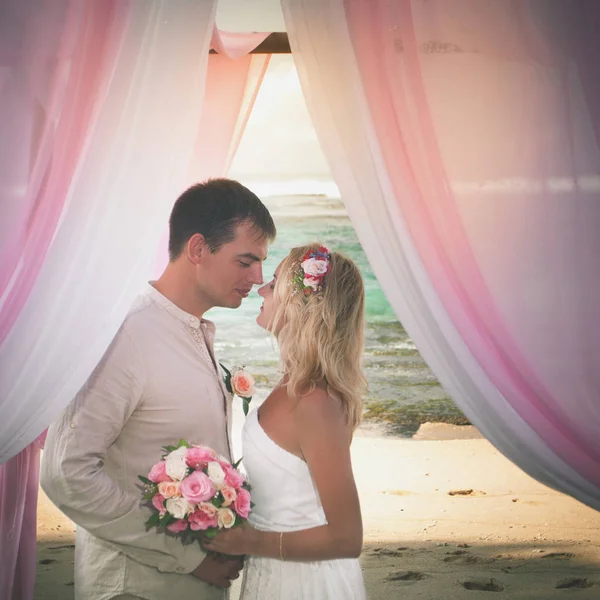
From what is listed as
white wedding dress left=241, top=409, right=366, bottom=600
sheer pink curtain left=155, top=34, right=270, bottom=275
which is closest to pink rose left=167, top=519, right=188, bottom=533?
white wedding dress left=241, top=409, right=366, bottom=600

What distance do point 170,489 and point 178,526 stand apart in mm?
99

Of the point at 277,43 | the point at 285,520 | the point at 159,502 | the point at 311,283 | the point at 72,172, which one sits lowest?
the point at 285,520

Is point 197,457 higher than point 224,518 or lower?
higher

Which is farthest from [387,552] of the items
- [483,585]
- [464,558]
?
[483,585]

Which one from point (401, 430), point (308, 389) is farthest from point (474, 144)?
point (401, 430)

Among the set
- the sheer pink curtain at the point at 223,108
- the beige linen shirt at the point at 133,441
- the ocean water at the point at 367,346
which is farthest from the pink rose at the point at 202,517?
the ocean water at the point at 367,346

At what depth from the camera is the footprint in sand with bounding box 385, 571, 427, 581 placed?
4.25 meters

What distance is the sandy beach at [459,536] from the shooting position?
413 cm

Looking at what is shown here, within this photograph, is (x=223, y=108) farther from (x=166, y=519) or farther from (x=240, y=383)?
(x=166, y=519)

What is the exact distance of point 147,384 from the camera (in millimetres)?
2129

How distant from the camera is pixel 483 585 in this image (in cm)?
417

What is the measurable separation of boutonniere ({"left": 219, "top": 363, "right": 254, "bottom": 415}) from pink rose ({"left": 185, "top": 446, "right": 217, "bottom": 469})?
0.85ft

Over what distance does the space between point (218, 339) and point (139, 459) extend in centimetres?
1244

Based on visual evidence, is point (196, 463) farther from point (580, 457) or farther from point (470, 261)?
point (580, 457)
